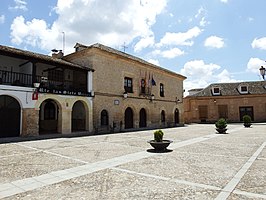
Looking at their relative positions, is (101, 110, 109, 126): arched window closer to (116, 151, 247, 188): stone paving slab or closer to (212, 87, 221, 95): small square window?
(116, 151, 247, 188): stone paving slab

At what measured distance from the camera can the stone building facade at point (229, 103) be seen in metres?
32.2

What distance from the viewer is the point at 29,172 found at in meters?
5.22

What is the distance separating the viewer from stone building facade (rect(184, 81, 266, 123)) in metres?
32.2

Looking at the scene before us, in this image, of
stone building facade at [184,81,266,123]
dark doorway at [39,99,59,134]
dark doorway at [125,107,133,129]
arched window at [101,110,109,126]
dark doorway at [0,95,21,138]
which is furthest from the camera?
stone building facade at [184,81,266,123]

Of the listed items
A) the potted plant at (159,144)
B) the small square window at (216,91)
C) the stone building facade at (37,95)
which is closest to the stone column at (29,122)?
the stone building facade at (37,95)

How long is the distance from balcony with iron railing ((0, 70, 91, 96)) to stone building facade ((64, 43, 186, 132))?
1598 mm

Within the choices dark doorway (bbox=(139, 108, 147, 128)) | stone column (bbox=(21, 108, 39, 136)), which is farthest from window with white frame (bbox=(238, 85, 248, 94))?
stone column (bbox=(21, 108, 39, 136))

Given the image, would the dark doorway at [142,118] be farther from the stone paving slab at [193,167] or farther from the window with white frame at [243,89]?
the window with white frame at [243,89]

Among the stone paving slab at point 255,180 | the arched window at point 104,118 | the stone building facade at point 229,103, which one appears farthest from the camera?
the stone building facade at point 229,103

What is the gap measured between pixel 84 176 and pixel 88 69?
11.7 m

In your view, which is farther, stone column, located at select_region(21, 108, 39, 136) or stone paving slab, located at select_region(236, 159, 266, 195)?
stone column, located at select_region(21, 108, 39, 136)

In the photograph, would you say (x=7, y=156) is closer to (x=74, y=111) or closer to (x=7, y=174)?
(x=7, y=174)

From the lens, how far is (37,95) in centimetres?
1251

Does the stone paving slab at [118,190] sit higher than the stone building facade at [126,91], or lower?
lower
